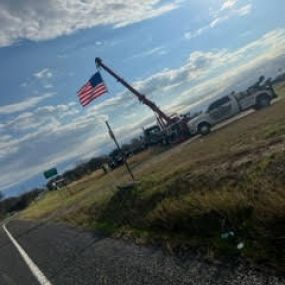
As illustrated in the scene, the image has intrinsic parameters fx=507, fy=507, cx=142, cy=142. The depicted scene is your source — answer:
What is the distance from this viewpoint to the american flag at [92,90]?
1017 inches

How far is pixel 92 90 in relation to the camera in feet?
85.1

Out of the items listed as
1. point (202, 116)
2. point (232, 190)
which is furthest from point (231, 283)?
point (202, 116)

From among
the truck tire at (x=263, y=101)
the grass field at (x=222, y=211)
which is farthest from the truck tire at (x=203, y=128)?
the grass field at (x=222, y=211)

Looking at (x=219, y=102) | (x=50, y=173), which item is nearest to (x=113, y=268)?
(x=219, y=102)

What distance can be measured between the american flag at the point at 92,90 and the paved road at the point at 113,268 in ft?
42.7

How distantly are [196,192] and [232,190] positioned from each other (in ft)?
5.37

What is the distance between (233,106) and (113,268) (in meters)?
26.4

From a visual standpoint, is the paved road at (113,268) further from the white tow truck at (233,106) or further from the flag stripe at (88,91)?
the white tow truck at (233,106)

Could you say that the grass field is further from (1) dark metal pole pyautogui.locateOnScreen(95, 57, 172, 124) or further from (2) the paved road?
(1) dark metal pole pyautogui.locateOnScreen(95, 57, 172, 124)

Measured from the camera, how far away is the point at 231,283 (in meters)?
5.54

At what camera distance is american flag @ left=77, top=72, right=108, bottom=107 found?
25.8 metres

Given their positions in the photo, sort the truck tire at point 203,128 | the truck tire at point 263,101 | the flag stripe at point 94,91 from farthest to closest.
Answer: the truck tire at point 203,128 → the truck tire at point 263,101 → the flag stripe at point 94,91

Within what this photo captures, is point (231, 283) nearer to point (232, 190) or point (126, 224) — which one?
point (232, 190)

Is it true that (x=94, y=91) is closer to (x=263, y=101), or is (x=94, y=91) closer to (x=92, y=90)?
(x=92, y=90)
